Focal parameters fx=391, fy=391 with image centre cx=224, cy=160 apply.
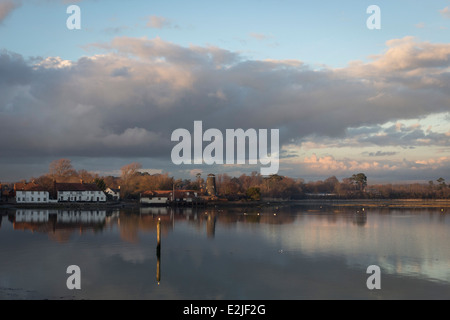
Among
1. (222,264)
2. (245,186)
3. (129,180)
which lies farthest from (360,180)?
(222,264)

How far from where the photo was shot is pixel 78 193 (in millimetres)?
85812

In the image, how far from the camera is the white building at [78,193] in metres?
84.8

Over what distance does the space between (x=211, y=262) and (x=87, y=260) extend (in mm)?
8287

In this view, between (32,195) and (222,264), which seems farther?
A: (32,195)

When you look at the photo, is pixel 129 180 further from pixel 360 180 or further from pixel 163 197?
pixel 360 180

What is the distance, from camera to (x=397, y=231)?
1769 inches

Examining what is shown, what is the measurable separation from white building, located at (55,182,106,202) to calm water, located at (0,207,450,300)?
143 ft

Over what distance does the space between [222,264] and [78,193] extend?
223ft

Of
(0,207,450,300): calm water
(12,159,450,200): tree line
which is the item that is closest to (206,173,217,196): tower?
(12,159,450,200): tree line

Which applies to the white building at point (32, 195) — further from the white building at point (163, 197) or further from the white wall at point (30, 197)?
the white building at point (163, 197)

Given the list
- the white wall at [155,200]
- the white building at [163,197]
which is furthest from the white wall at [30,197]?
the white building at [163,197]
